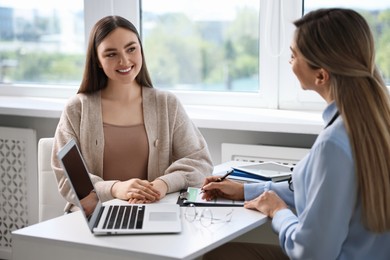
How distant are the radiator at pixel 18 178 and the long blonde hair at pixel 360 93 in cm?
204

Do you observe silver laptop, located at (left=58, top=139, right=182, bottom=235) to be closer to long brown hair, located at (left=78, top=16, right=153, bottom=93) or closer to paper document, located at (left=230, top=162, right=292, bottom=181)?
paper document, located at (left=230, top=162, right=292, bottom=181)

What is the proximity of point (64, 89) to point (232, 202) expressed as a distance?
1.77m

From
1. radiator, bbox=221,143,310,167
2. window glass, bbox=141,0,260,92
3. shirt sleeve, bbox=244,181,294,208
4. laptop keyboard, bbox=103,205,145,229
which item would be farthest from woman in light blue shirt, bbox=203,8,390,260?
window glass, bbox=141,0,260,92

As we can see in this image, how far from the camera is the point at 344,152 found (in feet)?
5.41

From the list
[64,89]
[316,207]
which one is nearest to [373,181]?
[316,207]

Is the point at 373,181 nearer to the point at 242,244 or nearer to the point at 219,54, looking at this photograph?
the point at 242,244

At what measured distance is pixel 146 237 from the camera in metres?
1.81

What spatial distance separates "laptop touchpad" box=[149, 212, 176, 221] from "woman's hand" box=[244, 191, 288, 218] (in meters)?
0.25

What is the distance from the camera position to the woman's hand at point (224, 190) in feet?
7.16

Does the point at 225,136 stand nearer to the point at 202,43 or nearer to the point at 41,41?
the point at 202,43

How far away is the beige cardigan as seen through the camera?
2.49 metres

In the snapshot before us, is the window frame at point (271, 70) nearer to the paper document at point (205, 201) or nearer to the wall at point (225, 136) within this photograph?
the wall at point (225, 136)

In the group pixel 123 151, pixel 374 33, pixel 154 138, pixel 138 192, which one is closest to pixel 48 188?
pixel 123 151

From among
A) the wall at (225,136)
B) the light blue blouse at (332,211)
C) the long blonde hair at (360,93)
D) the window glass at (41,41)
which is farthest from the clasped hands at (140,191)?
the window glass at (41,41)
